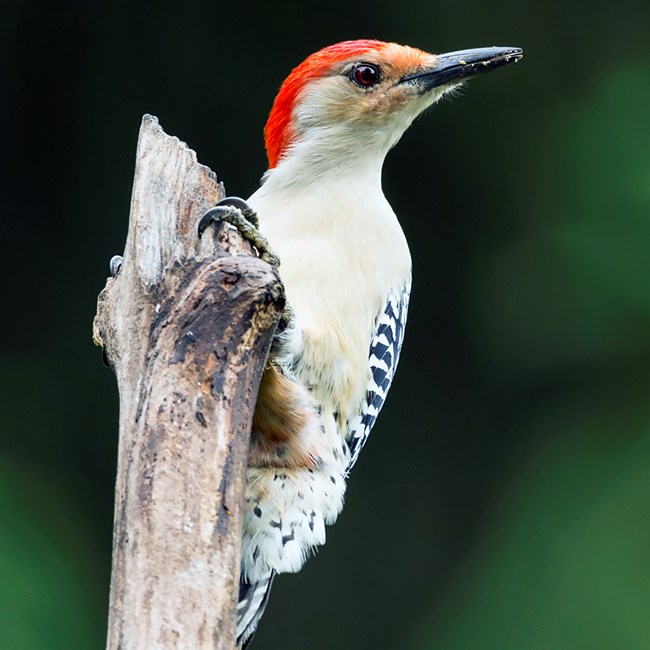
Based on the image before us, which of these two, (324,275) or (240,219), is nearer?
(240,219)

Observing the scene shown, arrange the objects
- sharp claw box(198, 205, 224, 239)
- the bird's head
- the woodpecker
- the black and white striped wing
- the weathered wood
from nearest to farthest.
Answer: the weathered wood → sharp claw box(198, 205, 224, 239) → the woodpecker → the black and white striped wing → the bird's head

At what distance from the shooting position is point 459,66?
297 cm

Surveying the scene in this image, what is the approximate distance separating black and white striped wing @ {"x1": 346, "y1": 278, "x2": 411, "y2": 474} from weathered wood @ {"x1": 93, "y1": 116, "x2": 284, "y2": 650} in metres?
0.71

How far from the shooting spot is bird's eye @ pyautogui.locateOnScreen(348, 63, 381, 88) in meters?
2.94

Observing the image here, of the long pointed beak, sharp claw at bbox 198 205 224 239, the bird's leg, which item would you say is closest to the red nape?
the long pointed beak

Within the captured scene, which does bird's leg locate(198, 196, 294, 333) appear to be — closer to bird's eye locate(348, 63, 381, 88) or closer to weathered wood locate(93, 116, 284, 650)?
weathered wood locate(93, 116, 284, 650)

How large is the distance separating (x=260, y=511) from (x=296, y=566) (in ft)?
0.51

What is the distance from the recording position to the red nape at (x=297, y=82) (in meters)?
2.99

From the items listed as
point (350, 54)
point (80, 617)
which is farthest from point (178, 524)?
point (80, 617)

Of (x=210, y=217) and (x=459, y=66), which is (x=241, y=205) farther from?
(x=459, y=66)

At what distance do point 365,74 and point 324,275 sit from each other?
67 cm

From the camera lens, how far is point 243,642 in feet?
8.13

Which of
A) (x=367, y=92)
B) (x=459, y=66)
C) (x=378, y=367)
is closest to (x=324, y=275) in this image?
(x=378, y=367)

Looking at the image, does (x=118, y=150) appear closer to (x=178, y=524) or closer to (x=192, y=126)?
(x=192, y=126)
